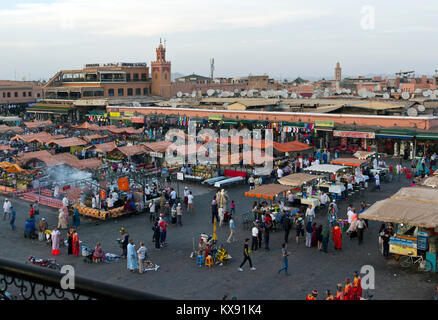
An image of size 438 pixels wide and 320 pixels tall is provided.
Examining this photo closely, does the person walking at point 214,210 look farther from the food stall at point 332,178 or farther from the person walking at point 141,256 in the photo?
the food stall at point 332,178

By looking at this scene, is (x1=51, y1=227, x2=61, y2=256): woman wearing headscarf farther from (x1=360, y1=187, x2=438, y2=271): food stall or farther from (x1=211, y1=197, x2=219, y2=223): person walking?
(x1=360, y1=187, x2=438, y2=271): food stall

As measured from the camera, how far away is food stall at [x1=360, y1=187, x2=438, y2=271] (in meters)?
13.2

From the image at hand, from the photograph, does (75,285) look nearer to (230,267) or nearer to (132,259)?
(132,259)

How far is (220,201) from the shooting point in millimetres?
19594

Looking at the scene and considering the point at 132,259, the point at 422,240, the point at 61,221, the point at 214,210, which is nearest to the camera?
the point at 422,240

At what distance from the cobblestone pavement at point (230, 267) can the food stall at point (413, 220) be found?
24.7 inches

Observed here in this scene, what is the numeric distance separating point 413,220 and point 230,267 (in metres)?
5.43

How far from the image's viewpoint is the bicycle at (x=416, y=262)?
13.5 metres

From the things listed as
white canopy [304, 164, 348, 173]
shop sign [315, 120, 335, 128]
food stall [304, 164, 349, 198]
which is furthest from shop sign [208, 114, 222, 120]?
white canopy [304, 164, 348, 173]

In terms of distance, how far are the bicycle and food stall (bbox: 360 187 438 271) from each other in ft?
0.35

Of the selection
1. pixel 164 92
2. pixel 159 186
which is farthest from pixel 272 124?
pixel 164 92

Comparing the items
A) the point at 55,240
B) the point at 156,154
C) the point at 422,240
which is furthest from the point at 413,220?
the point at 156,154

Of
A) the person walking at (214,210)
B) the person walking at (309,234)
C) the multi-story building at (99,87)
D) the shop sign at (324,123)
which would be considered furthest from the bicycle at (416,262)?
the multi-story building at (99,87)

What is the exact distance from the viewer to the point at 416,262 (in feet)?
45.8
